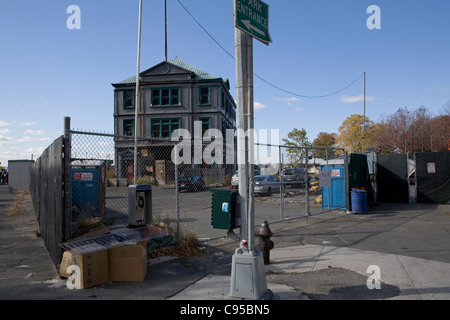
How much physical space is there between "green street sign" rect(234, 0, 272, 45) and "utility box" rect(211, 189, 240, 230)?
239 centimetres

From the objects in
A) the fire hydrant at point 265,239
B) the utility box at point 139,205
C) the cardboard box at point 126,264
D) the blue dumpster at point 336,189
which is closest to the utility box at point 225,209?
the fire hydrant at point 265,239

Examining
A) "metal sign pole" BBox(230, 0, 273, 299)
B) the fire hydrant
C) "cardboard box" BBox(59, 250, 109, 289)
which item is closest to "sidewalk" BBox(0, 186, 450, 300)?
"cardboard box" BBox(59, 250, 109, 289)

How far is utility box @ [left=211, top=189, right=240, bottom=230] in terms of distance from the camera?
5.07m

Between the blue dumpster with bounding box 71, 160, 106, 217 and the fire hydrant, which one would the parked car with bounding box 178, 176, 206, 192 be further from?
the fire hydrant

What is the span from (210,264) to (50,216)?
341 cm

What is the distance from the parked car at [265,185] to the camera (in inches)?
798

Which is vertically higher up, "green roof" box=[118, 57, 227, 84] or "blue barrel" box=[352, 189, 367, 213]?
"green roof" box=[118, 57, 227, 84]

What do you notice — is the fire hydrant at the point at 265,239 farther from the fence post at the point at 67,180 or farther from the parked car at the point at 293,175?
the parked car at the point at 293,175

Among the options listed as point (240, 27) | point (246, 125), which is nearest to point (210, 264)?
point (246, 125)

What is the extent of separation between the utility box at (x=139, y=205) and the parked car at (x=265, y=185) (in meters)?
13.8

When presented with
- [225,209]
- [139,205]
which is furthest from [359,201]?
[139,205]
